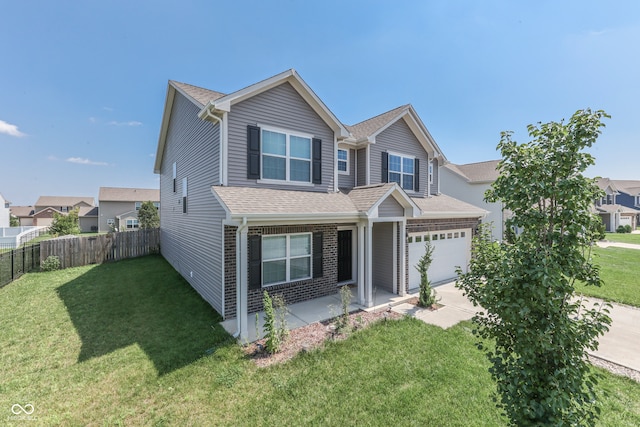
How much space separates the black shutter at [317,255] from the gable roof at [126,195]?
151ft

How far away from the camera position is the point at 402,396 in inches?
179

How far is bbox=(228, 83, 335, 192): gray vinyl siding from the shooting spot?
7.96m

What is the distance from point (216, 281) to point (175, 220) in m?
6.60

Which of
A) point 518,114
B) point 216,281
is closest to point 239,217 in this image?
point 216,281

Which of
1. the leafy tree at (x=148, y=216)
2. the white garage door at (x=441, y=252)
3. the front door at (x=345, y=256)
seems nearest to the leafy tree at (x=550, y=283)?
the white garage door at (x=441, y=252)

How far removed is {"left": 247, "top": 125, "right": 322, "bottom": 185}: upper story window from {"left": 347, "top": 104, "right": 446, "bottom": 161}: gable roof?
8.45ft

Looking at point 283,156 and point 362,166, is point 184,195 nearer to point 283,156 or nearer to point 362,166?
point 283,156

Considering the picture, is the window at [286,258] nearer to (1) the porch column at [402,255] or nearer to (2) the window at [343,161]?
(1) the porch column at [402,255]

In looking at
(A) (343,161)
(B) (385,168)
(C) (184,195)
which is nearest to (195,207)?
(C) (184,195)

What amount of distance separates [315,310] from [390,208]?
13.8 feet

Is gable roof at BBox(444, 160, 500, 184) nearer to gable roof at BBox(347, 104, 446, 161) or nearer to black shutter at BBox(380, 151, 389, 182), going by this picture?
gable roof at BBox(347, 104, 446, 161)

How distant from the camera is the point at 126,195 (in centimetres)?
4497

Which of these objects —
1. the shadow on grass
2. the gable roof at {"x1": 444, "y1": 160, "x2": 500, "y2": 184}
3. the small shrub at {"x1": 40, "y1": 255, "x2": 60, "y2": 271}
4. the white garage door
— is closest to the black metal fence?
the small shrub at {"x1": 40, "y1": 255, "x2": 60, "y2": 271}

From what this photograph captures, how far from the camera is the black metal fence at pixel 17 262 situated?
36.4ft
